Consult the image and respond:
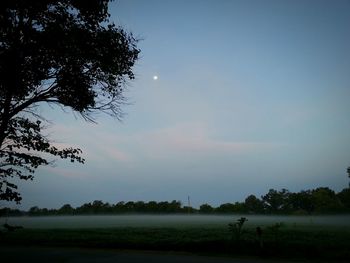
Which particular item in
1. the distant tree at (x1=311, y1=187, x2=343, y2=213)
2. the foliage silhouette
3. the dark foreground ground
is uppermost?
the distant tree at (x1=311, y1=187, x2=343, y2=213)

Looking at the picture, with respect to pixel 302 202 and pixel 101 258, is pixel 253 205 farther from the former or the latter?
pixel 101 258

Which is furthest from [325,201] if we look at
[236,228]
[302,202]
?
[236,228]

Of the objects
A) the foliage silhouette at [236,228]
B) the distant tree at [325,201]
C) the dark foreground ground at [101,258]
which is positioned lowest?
the dark foreground ground at [101,258]

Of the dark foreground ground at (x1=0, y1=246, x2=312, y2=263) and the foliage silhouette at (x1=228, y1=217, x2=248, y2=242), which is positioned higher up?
the foliage silhouette at (x1=228, y1=217, x2=248, y2=242)

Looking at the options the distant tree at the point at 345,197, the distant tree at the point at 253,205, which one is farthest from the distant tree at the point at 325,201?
the distant tree at the point at 253,205

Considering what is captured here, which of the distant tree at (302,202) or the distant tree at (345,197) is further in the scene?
the distant tree at (302,202)

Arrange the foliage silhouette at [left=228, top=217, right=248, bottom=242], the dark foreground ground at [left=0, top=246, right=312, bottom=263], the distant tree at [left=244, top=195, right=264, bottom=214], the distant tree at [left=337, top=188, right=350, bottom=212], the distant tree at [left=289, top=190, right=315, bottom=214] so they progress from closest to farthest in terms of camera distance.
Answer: the dark foreground ground at [left=0, top=246, right=312, bottom=263]
the foliage silhouette at [left=228, top=217, right=248, bottom=242]
the distant tree at [left=337, top=188, right=350, bottom=212]
the distant tree at [left=289, top=190, right=315, bottom=214]
the distant tree at [left=244, top=195, right=264, bottom=214]

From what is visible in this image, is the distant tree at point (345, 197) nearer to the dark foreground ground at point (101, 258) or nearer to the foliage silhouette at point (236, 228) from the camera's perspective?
the foliage silhouette at point (236, 228)

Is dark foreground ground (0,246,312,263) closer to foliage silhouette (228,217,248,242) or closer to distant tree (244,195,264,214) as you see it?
foliage silhouette (228,217,248,242)

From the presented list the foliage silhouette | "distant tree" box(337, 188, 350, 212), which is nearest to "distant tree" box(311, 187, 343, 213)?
"distant tree" box(337, 188, 350, 212)

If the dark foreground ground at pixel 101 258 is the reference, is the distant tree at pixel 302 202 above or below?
above

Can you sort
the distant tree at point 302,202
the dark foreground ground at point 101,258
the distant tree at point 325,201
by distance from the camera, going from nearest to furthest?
the dark foreground ground at point 101,258, the distant tree at point 325,201, the distant tree at point 302,202

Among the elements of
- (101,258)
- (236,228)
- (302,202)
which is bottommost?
(101,258)

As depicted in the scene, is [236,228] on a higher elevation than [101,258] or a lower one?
higher
